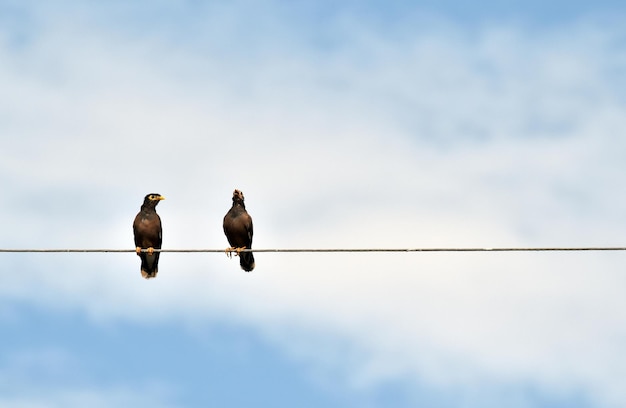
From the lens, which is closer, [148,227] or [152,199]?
[148,227]

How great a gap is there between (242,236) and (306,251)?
6.72 m

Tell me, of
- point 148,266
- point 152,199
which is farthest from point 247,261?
point 152,199

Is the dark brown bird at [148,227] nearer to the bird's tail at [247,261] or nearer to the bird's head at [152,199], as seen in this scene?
the bird's head at [152,199]

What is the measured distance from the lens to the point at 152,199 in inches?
677

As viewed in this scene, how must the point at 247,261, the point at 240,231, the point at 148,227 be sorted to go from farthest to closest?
1. the point at 247,261
2. the point at 240,231
3. the point at 148,227

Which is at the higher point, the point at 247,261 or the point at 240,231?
the point at 240,231

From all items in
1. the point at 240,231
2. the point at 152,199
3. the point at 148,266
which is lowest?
the point at 148,266

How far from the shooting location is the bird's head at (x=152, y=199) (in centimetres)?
1720

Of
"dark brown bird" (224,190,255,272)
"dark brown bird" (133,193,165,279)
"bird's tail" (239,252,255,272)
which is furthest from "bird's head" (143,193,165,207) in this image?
"bird's tail" (239,252,255,272)

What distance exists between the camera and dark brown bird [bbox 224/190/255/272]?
17172 mm

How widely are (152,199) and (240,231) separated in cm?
149

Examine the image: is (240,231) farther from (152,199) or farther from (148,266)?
(148,266)

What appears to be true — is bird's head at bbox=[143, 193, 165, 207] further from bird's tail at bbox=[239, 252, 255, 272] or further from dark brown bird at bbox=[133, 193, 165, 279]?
bird's tail at bbox=[239, 252, 255, 272]

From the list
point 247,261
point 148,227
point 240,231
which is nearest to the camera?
point 148,227
